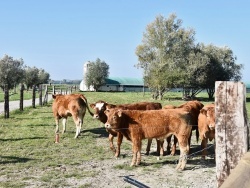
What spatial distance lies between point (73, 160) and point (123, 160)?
1404 mm

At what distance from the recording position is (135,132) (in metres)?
9.70

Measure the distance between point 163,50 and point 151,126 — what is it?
46524mm

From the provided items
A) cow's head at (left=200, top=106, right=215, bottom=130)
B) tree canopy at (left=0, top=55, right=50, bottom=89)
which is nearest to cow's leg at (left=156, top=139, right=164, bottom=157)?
cow's head at (left=200, top=106, right=215, bottom=130)

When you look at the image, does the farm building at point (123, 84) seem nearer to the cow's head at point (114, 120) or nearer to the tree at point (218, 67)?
the tree at point (218, 67)

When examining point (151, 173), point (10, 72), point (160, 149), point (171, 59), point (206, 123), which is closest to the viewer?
point (151, 173)

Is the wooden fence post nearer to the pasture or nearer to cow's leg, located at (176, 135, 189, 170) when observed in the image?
the pasture

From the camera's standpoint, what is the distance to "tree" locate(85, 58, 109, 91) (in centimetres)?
9894

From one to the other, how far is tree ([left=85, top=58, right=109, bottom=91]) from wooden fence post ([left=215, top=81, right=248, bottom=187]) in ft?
314

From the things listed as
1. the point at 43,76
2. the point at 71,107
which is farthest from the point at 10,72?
the point at 71,107

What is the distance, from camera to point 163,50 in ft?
181

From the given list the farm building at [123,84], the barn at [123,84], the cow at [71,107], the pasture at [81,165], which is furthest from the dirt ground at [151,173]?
the barn at [123,84]

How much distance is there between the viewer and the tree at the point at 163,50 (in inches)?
2135

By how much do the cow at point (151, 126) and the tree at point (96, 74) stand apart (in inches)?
3510

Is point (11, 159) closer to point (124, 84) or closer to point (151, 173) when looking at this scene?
point (151, 173)
